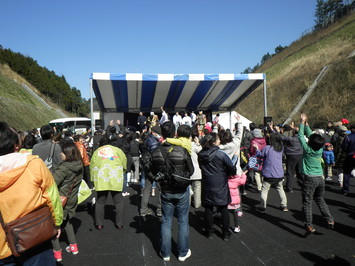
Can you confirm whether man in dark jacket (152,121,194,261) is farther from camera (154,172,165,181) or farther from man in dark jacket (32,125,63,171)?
man in dark jacket (32,125,63,171)

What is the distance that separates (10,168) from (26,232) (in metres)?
0.42

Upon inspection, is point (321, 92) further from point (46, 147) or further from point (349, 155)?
point (46, 147)

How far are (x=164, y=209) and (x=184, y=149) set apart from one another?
0.76 m

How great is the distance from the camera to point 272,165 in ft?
14.6

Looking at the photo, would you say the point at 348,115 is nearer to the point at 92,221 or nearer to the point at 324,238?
the point at 324,238

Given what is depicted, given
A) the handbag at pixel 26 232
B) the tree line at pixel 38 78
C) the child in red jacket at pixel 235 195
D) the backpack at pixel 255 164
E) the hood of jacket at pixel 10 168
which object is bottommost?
the child in red jacket at pixel 235 195

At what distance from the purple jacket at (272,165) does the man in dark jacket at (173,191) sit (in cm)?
206

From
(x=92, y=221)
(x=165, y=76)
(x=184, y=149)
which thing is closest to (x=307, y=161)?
(x=184, y=149)

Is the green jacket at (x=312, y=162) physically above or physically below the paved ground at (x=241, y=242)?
above

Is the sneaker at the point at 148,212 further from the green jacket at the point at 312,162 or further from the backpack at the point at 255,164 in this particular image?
the green jacket at the point at 312,162

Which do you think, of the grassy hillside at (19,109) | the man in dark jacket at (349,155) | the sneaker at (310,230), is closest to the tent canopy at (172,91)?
the man in dark jacket at (349,155)

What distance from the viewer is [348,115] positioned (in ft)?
44.3

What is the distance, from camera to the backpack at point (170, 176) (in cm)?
288

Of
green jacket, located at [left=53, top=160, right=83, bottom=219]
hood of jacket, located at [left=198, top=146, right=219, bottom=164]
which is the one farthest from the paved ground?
hood of jacket, located at [left=198, top=146, right=219, bottom=164]
